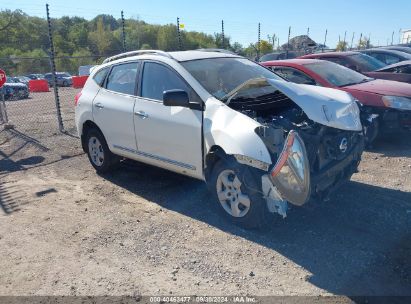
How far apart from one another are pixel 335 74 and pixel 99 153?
4498 mm

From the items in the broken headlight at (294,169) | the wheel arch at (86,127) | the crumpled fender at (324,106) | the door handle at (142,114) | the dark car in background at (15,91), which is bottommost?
the dark car in background at (15,91)

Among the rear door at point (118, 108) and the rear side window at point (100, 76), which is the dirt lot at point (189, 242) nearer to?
the rear door at point (118, 108)

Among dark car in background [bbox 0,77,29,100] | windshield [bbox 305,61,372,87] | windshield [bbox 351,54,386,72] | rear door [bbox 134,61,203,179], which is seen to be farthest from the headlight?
dark car in background [bbox 0,77,29,100]

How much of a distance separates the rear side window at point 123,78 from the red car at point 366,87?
232 cm

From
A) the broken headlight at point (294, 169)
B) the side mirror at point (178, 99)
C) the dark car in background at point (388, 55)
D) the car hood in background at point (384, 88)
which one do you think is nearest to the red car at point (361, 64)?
the car hood in background at point (384, 88)

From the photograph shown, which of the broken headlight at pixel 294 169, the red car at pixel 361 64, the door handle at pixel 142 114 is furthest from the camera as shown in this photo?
the red car at pixel 361 64

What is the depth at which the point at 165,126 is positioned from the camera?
192 inches

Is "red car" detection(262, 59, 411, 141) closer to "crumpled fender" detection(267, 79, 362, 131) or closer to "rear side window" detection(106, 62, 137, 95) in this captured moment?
"crumpled fender" detection(267, 79, 362, 131)

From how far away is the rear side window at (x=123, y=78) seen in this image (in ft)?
18.1

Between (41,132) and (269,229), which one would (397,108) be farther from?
(41,132)

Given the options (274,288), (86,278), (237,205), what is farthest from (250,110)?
(86,278)

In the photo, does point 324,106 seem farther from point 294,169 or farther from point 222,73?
point 222,73

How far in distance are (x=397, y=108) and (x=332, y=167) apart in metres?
3.10

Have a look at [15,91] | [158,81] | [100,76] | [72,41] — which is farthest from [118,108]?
[72,41]
